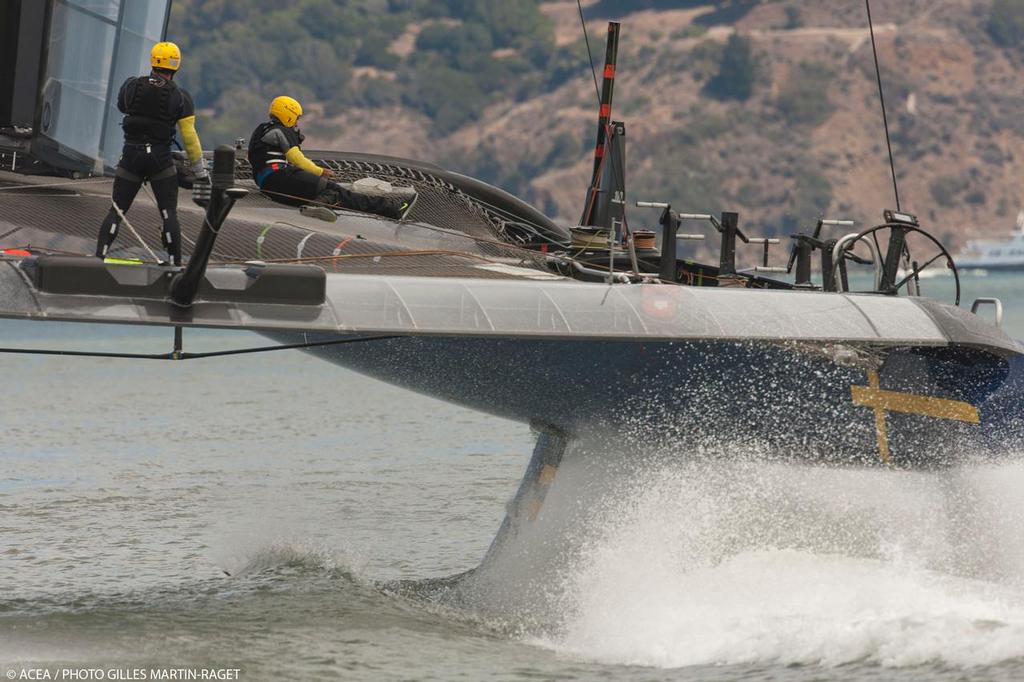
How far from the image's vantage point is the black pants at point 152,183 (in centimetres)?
639

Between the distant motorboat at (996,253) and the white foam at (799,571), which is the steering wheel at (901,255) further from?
the distant motorboat at (996,253)

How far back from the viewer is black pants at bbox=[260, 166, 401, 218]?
789 centimetres

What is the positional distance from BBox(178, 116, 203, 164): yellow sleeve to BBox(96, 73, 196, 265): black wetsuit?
3 centimetres

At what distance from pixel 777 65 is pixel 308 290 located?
101675 millimetres

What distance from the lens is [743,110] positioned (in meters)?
101

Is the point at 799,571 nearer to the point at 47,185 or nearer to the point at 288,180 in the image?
the point at 288,180

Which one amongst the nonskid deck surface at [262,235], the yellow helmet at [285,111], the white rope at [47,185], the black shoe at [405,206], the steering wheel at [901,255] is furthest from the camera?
the black shoe at [405,206]

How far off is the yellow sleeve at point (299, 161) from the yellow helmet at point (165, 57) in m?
1.25

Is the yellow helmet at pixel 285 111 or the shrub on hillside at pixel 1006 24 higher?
the shrub on hillside at pixel 1006 24

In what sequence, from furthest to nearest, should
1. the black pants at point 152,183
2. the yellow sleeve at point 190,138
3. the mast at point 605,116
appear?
the mast at point 605,116, the yellow sleeve at point 190,138, the black pants at point 152,183

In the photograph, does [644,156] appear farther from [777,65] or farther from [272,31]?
[272,31]

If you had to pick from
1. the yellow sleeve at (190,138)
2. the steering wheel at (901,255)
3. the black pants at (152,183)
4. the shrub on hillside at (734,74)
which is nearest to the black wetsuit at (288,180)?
the yellow sleeve at (190,138)

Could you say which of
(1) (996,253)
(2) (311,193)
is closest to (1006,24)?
(1) (996,253)

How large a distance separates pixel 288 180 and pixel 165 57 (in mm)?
1505
